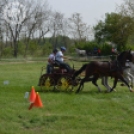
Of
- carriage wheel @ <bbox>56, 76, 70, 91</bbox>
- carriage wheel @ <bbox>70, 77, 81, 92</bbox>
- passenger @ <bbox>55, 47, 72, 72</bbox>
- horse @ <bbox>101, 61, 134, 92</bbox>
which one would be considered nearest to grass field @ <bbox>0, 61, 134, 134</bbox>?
carriage wheel @ <bbox>56, 76, 70, 91</bbox>

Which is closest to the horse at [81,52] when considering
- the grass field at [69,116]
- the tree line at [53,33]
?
the tree line at [53,33]

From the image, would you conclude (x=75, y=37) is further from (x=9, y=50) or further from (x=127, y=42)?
(x=127, y=42)

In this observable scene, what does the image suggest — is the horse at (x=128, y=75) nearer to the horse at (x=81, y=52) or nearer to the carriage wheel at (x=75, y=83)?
the carriage wheel at (x=75, y=83)

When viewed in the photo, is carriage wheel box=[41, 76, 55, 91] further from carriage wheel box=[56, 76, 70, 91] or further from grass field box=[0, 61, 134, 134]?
grass field box=[0, 61, 134, 134]

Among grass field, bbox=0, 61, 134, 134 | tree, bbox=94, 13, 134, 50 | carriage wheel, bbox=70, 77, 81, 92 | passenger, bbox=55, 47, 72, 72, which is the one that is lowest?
grass field, bbox=0, 61, 134, 134

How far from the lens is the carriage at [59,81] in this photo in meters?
15.0

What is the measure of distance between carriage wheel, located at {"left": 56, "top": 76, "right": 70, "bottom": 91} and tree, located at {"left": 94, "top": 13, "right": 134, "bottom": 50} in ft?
113

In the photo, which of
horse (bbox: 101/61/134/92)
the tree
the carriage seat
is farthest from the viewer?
the tree

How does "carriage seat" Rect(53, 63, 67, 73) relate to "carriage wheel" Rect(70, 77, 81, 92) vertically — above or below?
above

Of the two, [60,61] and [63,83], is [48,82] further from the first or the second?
[60,61]

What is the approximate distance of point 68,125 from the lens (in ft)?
28.2

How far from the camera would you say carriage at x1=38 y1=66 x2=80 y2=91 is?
49.1 feet

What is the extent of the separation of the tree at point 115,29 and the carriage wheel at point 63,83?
113 feet

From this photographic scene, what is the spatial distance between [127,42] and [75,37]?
62.4 feet
